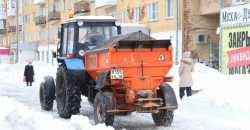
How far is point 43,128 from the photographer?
215 inches

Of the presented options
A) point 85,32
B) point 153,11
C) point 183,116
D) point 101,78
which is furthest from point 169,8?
point 101,78

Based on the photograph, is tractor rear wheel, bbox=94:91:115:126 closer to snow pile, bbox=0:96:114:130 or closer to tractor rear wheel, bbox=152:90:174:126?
tractor rear wheel, bbox=152:90:174:126

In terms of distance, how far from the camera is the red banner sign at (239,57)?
728 inches

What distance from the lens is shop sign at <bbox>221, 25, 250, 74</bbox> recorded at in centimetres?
1858

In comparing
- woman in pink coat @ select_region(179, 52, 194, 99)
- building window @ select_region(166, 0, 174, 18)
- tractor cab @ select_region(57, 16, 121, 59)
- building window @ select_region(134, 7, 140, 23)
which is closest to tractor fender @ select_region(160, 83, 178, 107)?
tractor cab @ select_region(57, 16, 121, 59)

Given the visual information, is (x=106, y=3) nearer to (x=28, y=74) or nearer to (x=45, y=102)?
(x=28, y=74)

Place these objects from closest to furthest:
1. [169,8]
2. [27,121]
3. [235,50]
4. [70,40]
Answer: [27,121], [70,40], [235,50], [169,8]

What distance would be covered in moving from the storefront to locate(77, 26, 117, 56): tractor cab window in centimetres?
1063

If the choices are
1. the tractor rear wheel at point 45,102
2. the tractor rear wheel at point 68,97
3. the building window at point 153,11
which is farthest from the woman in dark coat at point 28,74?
the tractor rear wheel at point 68,97

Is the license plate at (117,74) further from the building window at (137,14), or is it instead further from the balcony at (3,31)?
the balcony at (3,31)

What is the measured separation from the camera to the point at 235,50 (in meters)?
19.5

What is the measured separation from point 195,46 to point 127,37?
17.4 metres

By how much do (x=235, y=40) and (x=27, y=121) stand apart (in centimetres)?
1607

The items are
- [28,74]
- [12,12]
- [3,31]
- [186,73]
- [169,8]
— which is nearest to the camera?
[186,73]
